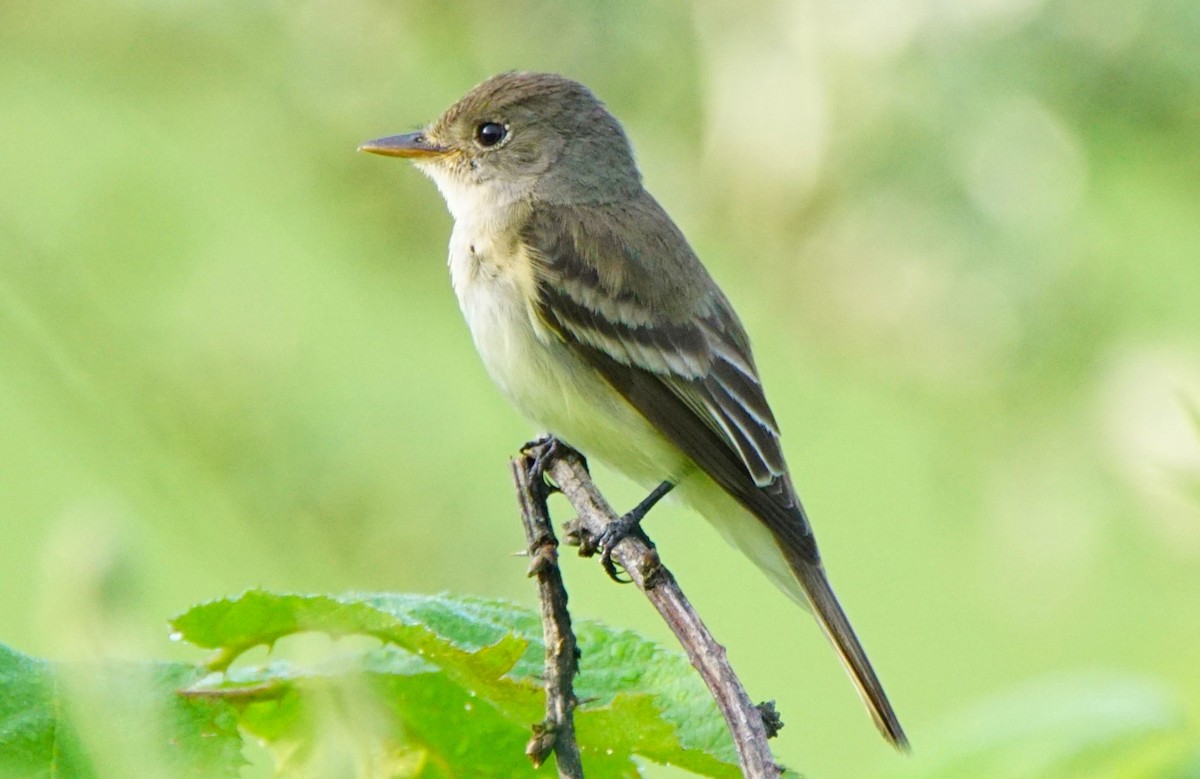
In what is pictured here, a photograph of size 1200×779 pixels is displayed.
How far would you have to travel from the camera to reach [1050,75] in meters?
4.08

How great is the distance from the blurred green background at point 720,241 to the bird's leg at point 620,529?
36 cm

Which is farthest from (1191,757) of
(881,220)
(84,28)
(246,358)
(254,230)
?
(254,230)

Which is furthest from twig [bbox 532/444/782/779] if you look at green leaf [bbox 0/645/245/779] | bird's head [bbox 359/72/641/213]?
bird's head [bbox 359/72/641/213]

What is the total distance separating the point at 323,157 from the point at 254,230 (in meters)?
0.86

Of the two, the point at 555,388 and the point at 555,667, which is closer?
the point at 555,667

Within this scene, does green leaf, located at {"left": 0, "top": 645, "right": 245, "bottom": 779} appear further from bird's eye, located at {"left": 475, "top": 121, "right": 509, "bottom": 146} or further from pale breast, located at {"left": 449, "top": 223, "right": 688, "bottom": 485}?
bird's eye, located at {"left": 475, "top": 121, "right": 509, "bottom": 146}

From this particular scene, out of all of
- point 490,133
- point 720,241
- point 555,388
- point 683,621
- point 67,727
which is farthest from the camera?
point 720,241

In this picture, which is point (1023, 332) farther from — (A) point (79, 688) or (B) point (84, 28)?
(A) point (79, 688)

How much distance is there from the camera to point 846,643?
9.81ft

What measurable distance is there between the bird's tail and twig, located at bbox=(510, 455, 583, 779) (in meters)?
1.37

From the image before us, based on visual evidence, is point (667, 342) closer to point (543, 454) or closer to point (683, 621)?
point (543, 454)

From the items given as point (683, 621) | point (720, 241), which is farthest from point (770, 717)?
point (720, 241)

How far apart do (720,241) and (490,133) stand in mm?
1387

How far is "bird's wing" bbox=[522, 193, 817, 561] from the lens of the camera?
311 cm
